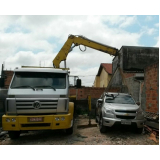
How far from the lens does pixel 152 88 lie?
8391mm

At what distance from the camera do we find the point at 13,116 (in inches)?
223

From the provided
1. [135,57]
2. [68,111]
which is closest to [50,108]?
[68,111]

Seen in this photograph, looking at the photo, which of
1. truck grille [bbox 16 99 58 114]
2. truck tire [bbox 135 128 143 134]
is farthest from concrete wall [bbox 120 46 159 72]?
truck grille [bbox 16 99 58 114]

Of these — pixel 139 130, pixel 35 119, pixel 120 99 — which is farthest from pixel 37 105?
pixel 139 130

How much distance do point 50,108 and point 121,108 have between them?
9.91 ft

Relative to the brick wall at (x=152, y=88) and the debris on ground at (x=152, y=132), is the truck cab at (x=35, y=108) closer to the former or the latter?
the debris on ground at (x=152, y=132)

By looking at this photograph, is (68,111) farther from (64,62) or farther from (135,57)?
(135,57)

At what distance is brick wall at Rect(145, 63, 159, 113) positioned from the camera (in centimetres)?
800

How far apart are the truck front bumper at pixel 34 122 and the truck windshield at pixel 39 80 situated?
1096 mm

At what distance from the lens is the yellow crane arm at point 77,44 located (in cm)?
1047

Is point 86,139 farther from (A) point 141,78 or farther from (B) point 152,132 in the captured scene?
(A) point 141,78

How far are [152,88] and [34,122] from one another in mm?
5883

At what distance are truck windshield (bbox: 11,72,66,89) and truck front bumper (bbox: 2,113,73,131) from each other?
1.10m

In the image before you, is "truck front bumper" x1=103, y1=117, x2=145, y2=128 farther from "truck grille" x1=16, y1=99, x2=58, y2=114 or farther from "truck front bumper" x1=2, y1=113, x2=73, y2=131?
"truck grille" x1=16, y1=99, x2=58, y2=114
